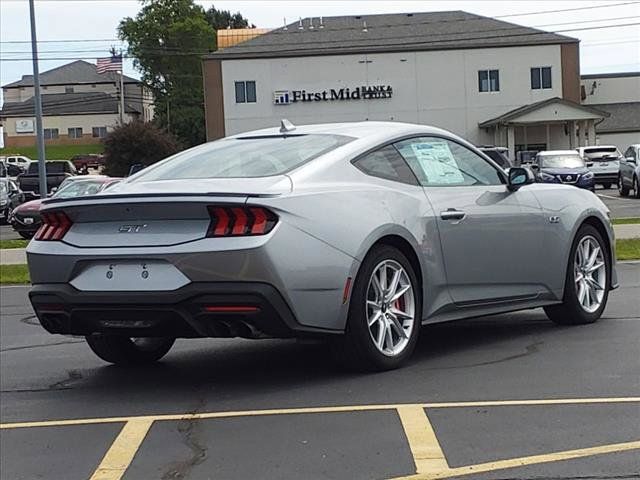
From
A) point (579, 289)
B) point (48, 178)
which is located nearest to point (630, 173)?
point (48, 178)

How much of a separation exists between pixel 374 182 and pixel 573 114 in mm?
53484

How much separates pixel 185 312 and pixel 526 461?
2064mm

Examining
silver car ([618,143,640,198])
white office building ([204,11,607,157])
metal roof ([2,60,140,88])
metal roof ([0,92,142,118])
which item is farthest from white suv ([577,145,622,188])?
metal roof ([2,60,140,88])

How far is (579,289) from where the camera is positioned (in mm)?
7785

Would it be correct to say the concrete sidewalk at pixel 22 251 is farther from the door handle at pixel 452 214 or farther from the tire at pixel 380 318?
the tire at pixel 380 318

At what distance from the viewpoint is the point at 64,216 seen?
6074mm

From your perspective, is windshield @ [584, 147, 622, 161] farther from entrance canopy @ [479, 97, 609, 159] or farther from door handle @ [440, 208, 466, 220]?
door handle @ [440, 208, 466, 220]

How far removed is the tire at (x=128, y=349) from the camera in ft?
22.5

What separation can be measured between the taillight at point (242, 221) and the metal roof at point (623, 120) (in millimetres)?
65248

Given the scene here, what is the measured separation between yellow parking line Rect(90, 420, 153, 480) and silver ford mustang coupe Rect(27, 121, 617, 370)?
0.64 meters

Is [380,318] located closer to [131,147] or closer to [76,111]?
[131,147]

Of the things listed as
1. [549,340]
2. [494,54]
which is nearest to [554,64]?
[494,54]

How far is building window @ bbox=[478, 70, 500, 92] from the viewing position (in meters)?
61.0

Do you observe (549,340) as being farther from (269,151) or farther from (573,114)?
(573,114)
